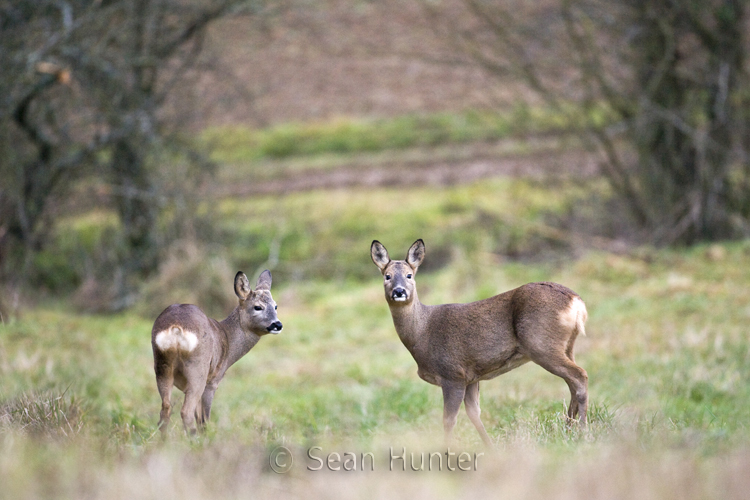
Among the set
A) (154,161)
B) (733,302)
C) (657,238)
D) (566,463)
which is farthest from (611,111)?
(566,463)

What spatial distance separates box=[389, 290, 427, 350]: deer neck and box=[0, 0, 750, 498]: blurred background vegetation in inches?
24.9

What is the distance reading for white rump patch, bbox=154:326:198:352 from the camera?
4316 mm

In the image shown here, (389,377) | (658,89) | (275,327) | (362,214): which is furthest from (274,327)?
(362,214)

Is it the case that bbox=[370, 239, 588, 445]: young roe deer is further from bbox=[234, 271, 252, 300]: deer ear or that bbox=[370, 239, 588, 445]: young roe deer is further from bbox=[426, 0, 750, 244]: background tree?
bbox=[426, 0, 750, 244]: background tree

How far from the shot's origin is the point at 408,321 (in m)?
5.08

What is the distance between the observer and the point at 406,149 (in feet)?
71.3

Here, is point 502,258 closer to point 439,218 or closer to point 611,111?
point 439,218

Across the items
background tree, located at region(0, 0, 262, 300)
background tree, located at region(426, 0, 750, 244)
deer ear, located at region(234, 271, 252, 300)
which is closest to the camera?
deer ear, located at region(234, 271, 252, 300)

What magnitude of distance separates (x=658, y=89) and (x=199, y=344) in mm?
11931

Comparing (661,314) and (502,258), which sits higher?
(661,314)

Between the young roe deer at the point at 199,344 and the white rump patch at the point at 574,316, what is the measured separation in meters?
1.61

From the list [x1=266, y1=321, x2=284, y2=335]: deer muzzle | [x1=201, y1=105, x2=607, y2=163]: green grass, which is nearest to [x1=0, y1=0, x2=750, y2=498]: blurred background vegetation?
[x1=266, y1=321, x2=284, y2=335]: deer muzzle

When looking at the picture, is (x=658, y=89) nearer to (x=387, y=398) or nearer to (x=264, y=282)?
(x=387, y=398)

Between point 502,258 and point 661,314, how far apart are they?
4.48 meters
